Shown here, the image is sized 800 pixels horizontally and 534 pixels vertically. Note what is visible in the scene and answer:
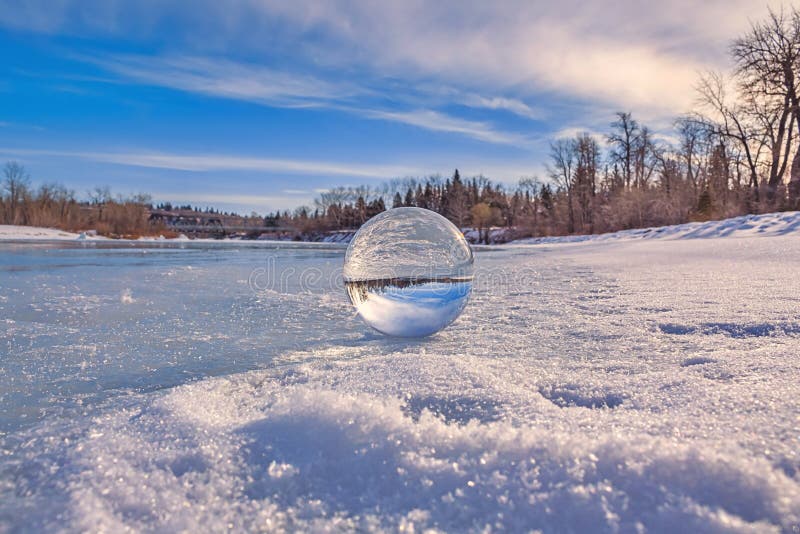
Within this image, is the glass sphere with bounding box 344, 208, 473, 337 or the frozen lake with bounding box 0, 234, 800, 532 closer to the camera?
the frozen lake with bounding box 0, 234, 800, 532

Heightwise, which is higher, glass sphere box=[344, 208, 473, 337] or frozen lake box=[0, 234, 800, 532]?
glass sphere box=[344, 208, 473, 337]

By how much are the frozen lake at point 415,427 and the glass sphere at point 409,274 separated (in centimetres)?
17

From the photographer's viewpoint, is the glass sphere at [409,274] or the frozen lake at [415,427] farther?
the glass sphere at [409,274]

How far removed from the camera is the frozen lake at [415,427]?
825 millimetres

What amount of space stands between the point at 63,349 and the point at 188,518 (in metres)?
2.00

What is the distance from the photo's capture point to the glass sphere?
2502 millimetres

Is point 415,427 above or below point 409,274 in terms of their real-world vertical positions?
below

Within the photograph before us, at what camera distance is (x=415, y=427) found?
1124 mm

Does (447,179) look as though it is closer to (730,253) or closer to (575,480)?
(730,253)

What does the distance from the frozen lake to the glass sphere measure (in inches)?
6.5

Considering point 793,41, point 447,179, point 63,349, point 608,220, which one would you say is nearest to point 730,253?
point 63,349

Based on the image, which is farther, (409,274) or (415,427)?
(409,274)

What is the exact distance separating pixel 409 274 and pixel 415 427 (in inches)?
59.3

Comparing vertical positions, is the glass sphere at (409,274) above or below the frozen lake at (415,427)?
above
